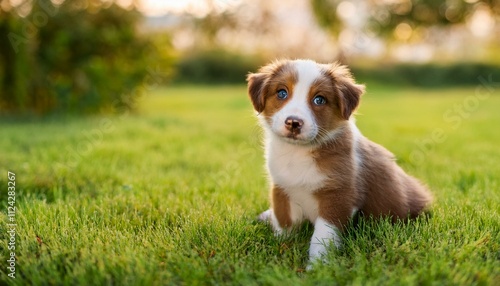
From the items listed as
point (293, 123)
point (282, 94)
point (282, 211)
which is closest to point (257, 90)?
point (282, 94)

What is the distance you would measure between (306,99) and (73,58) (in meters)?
8.15

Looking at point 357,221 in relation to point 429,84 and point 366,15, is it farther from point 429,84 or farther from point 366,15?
point 429,84

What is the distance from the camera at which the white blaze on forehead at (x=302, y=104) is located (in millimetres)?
2871

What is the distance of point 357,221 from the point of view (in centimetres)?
325

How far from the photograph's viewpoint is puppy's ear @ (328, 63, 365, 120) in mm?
3021

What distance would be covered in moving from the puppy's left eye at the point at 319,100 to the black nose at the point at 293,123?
0.22m

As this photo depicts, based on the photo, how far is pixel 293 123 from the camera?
285 centimetres

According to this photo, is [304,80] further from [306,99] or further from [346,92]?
[346,92]

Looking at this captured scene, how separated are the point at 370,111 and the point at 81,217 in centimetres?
1034

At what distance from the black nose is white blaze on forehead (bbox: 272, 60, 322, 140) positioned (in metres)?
0.02

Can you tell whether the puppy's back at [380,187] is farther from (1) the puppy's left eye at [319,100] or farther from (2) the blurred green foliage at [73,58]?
(2) the blurred green foliage at [73,58]

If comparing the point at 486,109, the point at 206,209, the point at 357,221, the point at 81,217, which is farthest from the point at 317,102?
the point at 486,109

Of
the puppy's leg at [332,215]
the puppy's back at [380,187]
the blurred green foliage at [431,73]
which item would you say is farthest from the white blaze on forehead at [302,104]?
the blurred green foliage at [431,73]

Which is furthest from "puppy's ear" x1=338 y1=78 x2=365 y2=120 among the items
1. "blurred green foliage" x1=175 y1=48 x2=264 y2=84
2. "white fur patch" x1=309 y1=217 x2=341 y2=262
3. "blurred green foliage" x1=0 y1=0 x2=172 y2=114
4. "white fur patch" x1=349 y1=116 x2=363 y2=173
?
"blurred green foliage" x1=175 y1=48 x2=264 y2=84
